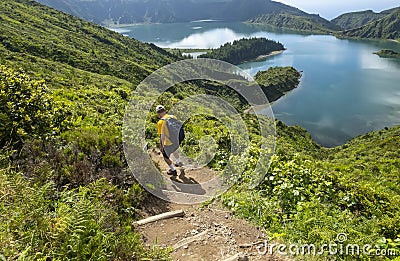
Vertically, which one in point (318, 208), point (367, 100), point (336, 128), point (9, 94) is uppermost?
point (9, 94)

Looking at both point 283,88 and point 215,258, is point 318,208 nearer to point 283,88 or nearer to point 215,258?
point 215,258

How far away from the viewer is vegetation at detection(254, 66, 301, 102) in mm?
77250

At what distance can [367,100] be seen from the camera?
223 ft

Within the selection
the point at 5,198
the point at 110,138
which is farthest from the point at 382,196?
the point at 5,198

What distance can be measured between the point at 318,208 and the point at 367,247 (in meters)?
0.92

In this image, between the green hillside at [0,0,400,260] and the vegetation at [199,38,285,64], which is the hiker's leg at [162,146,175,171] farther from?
the vegetation at [199,38,285,64]

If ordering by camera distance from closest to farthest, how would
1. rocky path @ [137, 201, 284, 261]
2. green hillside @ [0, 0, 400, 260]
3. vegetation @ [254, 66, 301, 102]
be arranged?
green hillside @ [0, 0, 400, 260], rocky path @ [137, 201, 284, 261], vegetation @ [254, 66, 301, 102]

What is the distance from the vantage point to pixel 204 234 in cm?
416

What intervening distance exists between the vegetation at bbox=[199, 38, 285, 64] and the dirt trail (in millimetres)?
108851

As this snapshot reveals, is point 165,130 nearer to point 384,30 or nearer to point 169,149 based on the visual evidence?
point 169,149

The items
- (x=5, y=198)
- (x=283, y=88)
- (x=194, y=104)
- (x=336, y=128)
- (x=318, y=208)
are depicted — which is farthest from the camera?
(x=283, y=88)

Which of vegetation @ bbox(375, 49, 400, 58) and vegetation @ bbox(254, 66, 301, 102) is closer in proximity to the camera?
vegetation @ bbox(254, 66, 301, 102)

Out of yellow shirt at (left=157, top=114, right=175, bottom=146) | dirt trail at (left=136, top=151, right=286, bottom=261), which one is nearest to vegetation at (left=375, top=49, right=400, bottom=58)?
yellow shirt at (left=157, top=114, right=175, bottom=146)

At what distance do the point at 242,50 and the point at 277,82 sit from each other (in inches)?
1841
